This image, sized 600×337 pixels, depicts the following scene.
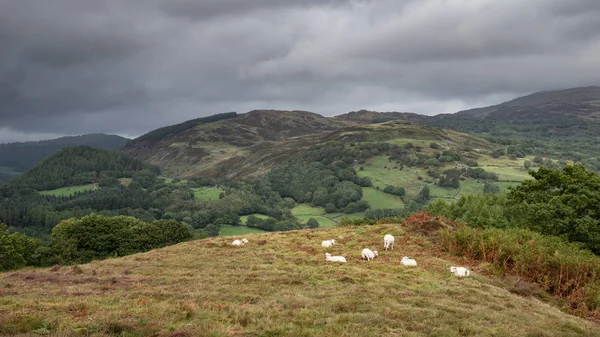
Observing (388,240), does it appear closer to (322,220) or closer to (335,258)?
(335,258)

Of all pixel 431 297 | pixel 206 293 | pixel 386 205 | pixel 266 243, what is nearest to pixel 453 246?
pixel 431 297

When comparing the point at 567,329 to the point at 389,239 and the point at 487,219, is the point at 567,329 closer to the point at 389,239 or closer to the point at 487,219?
the point at 389,239

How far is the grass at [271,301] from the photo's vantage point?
1233 centimetres

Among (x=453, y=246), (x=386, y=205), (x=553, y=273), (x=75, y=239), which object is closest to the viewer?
(x=553, y=273)

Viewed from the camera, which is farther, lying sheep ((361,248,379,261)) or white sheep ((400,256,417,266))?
lying sheep ((361,248,379,261))

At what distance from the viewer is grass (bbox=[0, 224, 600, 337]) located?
12328mm

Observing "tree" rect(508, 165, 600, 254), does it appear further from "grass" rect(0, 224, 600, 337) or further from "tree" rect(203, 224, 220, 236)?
"tree" rect(203, 224, 220, 236)

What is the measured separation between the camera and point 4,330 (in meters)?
10.4

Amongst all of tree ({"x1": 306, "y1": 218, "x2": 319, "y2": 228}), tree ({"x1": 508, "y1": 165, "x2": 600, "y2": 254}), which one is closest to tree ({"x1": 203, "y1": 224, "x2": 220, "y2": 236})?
tree ({"x1": 306, "y1": 218, "x2": 319, "y2": 228})

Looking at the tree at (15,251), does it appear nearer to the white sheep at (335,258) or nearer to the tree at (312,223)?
the white sheep at (335,258)

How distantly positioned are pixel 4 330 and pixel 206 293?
8305mm

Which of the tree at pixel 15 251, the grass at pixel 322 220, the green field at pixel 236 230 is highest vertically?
the tree at pixel 15 251

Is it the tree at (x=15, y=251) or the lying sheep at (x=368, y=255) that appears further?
the tree at (x=15, y=251)

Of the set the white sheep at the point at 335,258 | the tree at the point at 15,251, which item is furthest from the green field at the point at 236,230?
the white sheep at the point at 335,258
